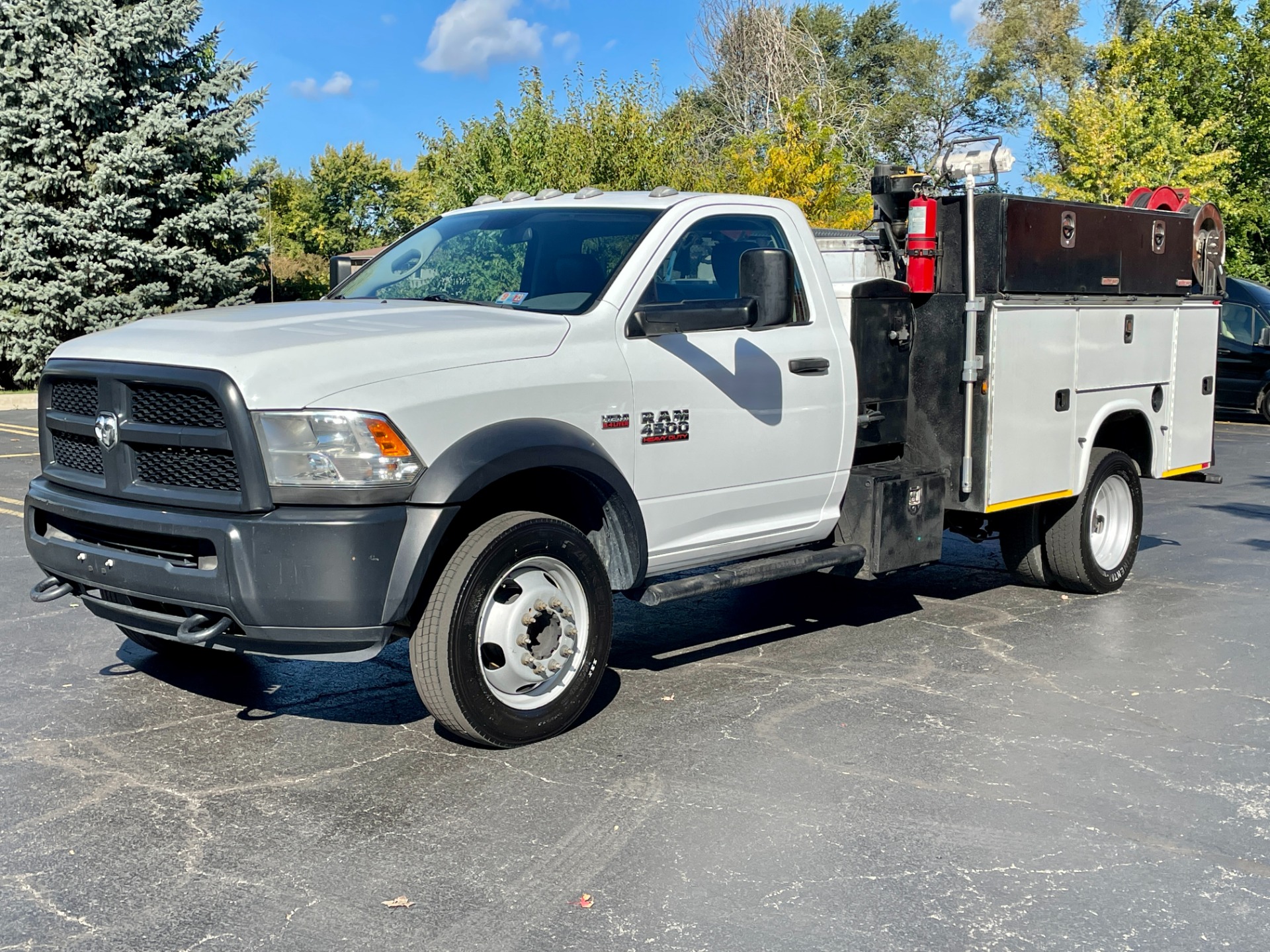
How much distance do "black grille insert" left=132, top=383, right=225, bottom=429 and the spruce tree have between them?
19.0 metres

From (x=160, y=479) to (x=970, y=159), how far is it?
15.7ft

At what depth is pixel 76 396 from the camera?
16.6 ft

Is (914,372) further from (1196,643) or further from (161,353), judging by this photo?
(161,353)

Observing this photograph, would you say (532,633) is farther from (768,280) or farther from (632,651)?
(768,280)

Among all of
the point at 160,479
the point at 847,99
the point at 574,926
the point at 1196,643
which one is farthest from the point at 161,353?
→ the point at 847,99

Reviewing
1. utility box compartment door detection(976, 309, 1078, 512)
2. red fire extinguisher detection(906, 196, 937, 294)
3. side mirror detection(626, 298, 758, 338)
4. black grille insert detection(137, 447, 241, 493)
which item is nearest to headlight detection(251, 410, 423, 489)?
black grille insert detection(137, 447, 241, 493)

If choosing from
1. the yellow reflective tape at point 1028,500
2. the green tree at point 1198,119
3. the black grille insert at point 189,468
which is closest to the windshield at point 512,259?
the black grille insert at point 189,468

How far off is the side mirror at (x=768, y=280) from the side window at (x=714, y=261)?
28cm

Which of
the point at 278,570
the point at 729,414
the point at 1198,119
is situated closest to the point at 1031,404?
the point at 729,414

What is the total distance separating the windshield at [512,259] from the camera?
555 centimetres

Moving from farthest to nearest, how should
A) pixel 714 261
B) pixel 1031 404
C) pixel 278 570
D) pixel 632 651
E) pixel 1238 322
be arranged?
pixel 1238 322 → pixel 1031 404 → pixel 632 651 → pixel 714 261 → pixel 278 570

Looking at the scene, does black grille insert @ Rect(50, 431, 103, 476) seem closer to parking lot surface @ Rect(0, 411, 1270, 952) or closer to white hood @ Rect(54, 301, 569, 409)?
white hood @ Rect(54, 301, 569, 409)

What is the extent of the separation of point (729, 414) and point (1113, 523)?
3563mm

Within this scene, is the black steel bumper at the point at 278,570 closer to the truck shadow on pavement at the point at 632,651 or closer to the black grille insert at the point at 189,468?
the black grille insert at the point at 189,468
